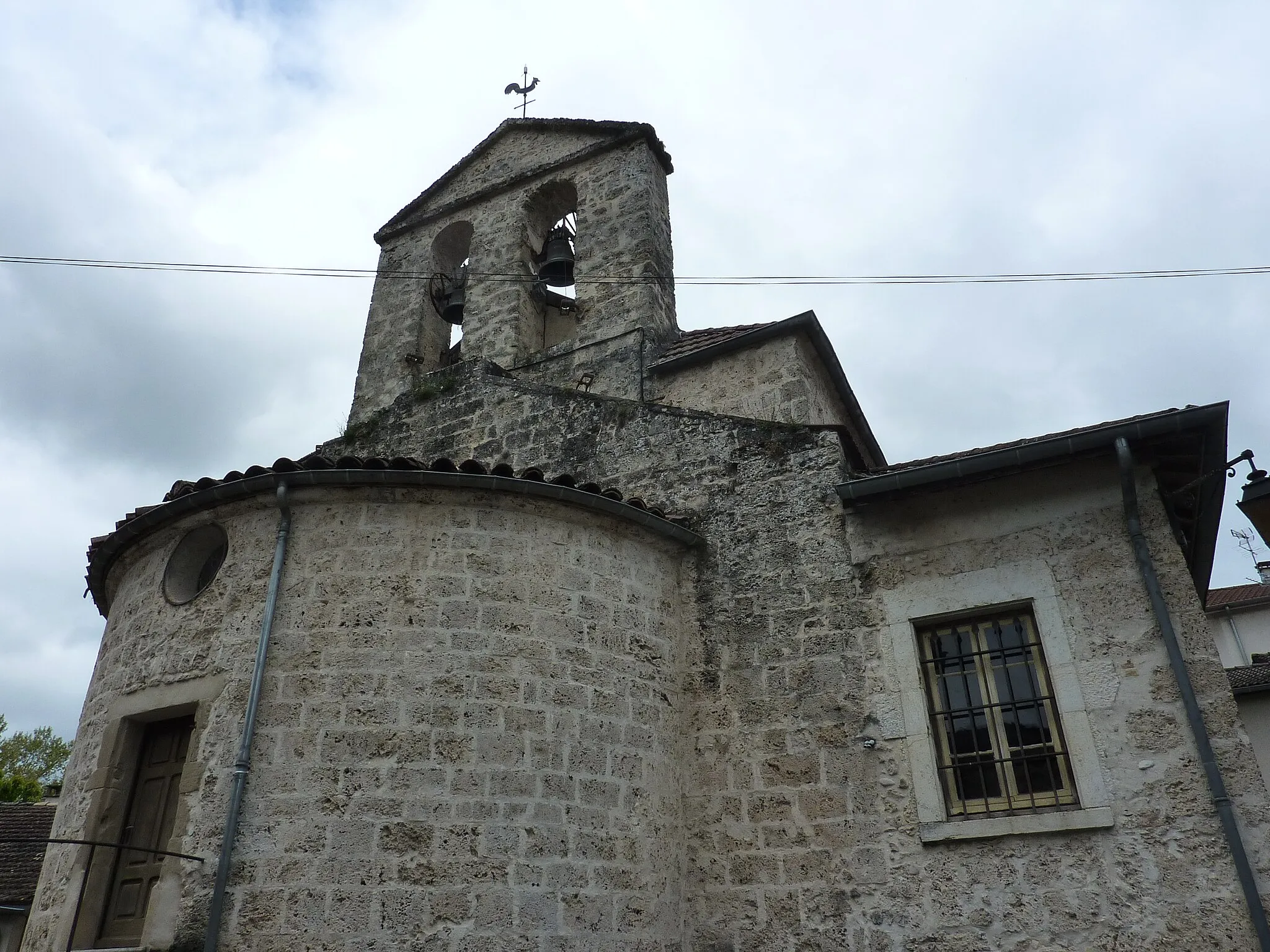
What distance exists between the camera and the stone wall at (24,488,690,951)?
5188 millimetres

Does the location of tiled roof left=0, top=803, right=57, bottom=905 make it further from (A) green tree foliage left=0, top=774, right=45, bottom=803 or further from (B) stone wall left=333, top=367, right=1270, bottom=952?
(B) stone wall left=333, top=367, right=1270, bottom=952

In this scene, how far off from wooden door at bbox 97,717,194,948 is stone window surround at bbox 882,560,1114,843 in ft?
14.8

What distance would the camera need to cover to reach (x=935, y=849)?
18.3 ft

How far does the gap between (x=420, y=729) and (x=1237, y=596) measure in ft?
75.9

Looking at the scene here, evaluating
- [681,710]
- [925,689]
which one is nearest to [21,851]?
[681,710]

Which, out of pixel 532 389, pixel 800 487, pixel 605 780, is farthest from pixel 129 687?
pixel 800 487

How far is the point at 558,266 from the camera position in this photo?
10.9m

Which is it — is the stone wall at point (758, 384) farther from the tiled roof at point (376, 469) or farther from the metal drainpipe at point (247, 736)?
the metal drainpipe at point (247, 736)

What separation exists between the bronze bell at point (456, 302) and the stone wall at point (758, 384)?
10.4ft

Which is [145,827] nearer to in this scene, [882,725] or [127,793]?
[127,793]

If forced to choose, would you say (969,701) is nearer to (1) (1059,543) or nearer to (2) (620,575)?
(1) (1059,543)

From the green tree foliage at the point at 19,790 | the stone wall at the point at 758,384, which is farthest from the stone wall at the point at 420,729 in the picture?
the green tree foliage at the point at 19,790

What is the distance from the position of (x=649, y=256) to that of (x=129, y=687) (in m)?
6.52

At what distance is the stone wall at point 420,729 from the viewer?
519 centimetres
